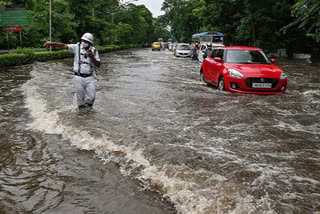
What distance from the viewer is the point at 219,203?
125 inches

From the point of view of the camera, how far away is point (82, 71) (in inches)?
276

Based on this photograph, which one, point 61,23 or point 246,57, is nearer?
point 246,57

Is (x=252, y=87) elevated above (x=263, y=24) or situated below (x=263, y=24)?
below

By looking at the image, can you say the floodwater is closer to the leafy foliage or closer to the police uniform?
the police uniform

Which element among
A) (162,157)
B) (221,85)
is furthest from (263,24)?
(162,157)

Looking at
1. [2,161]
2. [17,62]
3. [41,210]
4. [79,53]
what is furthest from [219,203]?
[17,62]

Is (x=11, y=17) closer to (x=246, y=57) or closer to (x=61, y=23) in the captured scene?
(x=61, y=23)

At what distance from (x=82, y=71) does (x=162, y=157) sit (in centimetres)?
330

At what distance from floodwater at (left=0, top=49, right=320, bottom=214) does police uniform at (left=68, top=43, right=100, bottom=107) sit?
44cm

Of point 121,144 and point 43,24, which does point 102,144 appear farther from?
point 43,24

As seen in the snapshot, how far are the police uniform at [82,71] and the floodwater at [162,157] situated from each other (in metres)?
0.44

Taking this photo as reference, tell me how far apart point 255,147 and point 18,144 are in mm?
3608

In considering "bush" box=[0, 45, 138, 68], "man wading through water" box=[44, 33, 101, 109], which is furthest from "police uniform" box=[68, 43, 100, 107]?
"bush" box=[0, 45, 138, 68]

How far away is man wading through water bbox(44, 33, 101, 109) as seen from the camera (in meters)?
6.82
